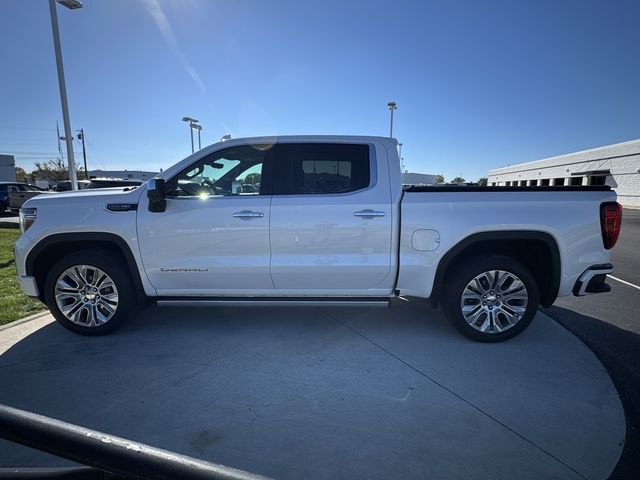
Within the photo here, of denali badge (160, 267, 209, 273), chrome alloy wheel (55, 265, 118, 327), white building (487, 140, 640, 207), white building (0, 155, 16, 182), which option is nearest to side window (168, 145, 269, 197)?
denali badge (160, 267, 209, 273)

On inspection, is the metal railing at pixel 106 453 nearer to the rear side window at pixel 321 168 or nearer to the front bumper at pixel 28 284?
the rear side window at pixel 321 168

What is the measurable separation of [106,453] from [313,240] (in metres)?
2.69

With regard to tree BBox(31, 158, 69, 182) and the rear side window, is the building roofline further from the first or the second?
tree BBox(31, 158, 69, 182)

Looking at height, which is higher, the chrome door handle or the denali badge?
the chrome door handle

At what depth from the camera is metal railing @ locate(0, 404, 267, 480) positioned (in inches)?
39.6

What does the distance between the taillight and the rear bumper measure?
11.4 inches

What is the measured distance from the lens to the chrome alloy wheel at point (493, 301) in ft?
11.9

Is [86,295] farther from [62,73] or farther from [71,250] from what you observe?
[62,73]

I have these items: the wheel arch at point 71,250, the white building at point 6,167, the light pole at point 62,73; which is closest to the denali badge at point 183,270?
the wheel arch at point 71,250

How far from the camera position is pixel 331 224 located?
140 inches

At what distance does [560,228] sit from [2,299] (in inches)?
274

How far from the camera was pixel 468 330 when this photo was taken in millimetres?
3686

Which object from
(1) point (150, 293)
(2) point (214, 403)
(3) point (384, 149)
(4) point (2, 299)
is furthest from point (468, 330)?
(4) point (2, 299)

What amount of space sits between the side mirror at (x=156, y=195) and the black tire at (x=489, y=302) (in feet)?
9.97
